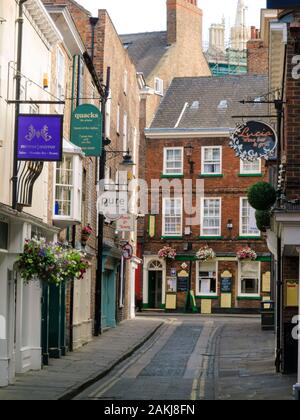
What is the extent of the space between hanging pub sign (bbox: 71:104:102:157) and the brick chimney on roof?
3303 centimetres

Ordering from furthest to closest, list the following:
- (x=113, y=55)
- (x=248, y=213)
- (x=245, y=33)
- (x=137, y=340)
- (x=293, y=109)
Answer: (x=245, y=33)
(x=248, y=213)
(x=113, y=55)
(x=137, y=340)
(x=293, y=109)

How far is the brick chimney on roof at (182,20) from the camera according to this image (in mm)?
60188

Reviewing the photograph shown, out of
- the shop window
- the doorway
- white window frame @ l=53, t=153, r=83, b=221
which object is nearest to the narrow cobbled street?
white window frame @ l=53, t=153, r=83, b=221

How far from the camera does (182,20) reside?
200 feet

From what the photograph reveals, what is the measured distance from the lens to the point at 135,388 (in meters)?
19.3

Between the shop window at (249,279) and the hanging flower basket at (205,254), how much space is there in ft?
5.57

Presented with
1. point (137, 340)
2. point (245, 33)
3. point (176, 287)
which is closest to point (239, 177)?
point (176, 287)

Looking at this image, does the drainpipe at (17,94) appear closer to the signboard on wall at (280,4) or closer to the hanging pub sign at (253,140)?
the hanging pub sign at (253,140)

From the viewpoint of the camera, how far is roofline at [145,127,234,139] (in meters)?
53.9

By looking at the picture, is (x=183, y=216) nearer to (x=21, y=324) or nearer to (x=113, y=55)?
(x=113, y=55)

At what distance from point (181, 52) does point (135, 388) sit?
44031 millimetres

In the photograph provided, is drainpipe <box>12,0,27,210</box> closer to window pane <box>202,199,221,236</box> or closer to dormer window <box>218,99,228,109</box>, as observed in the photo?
window pane <box>202,199,221,236</box>

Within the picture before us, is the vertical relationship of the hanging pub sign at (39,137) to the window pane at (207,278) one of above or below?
above

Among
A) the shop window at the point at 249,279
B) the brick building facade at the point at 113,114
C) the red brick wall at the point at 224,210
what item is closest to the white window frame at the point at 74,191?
the brick building facade at the point at 113,114
